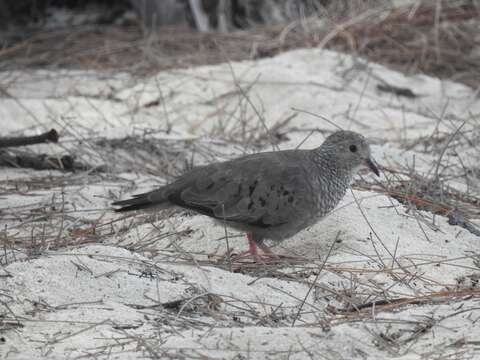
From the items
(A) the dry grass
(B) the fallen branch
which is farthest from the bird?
(A) the dry grass

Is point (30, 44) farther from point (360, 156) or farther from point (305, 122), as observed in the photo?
point (360, 156)

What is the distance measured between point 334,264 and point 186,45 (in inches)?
201

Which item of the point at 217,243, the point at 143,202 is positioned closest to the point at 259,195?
the point at 217,243

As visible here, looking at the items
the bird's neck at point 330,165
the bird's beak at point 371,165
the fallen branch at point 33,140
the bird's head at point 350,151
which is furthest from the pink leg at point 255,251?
the fallen branch at point 33,140

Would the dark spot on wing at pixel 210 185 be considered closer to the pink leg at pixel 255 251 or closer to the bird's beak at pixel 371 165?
the pink leg at pixel 255 251

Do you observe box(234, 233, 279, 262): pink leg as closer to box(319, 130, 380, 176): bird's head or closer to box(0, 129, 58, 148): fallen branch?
box(319, 130, 380, 176): bird's head

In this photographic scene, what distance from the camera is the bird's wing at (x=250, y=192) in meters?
4.55

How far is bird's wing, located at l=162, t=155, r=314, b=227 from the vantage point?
4551 mm

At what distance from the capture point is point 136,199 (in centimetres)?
465

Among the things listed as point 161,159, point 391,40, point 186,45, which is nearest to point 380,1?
point 391,40

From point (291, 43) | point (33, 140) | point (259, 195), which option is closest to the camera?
point (259, 195)

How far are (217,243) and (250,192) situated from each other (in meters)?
0.37

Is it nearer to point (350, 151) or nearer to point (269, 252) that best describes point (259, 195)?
point (269, 252)

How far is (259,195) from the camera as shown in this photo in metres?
4.59
